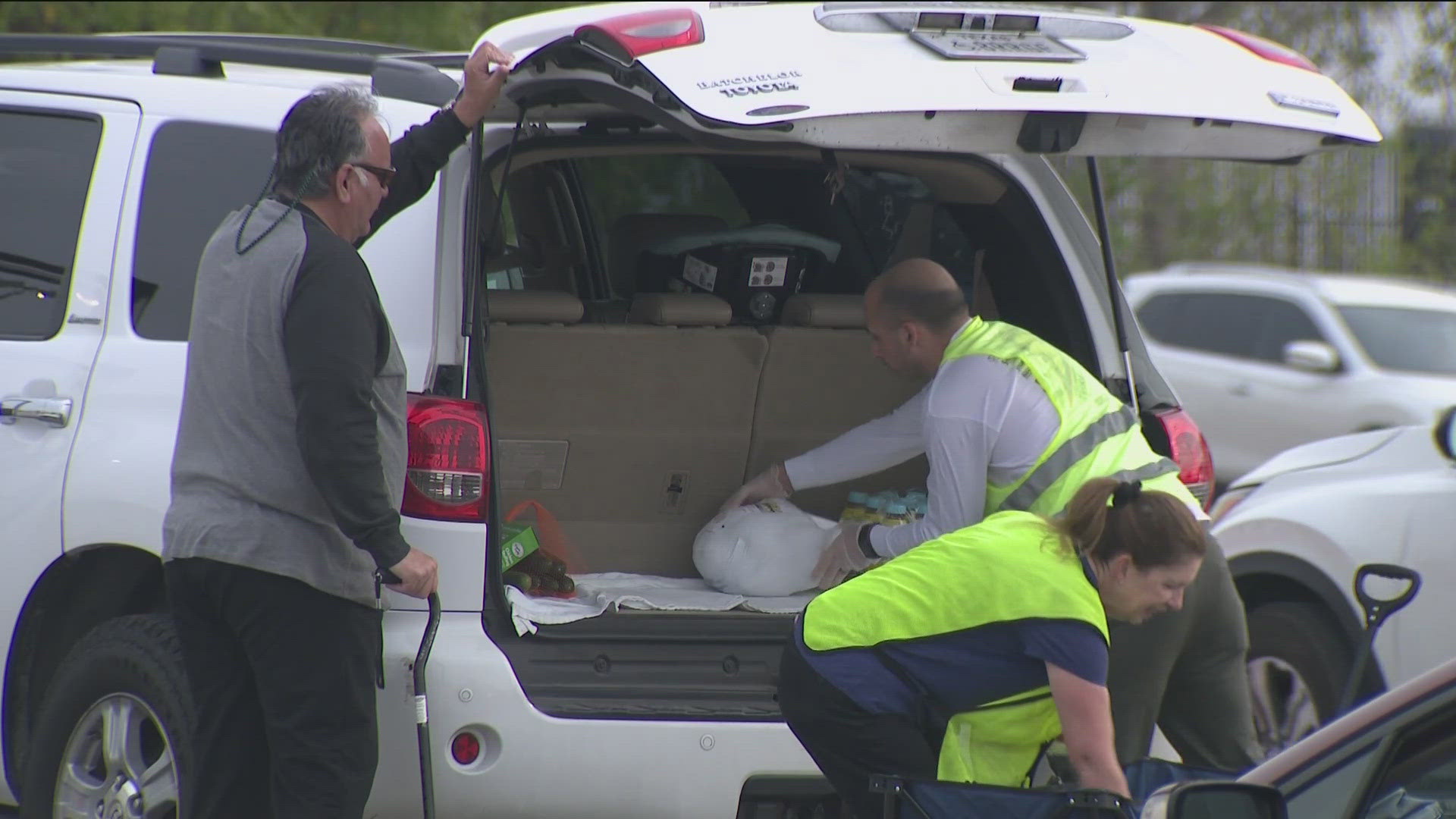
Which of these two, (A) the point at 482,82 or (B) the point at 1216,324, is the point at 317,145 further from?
(B) the point at 1216,324

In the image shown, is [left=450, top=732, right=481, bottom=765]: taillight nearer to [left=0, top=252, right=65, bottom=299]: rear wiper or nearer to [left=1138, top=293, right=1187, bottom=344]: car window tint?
[left=0, top=252, right=65, bottom=299]: rear wiper

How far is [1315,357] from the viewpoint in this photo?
37.0 ft

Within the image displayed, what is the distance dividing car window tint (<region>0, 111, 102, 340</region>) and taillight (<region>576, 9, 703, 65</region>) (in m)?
1.42

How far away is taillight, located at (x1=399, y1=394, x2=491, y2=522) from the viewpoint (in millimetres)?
3592

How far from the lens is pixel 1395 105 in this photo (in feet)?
65.0

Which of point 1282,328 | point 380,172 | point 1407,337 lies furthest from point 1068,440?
point 1282,328

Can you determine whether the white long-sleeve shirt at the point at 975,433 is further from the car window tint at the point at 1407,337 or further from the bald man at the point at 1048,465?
the car window tint at the point at 1407,337

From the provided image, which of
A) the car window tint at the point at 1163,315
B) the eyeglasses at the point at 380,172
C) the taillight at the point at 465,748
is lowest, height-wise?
the car window tint at the point at 1163,315

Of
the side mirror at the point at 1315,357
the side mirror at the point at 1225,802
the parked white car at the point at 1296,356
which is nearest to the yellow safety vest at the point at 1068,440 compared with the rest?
the side mirror at the point at 1225,802

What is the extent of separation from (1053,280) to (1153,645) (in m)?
1.15

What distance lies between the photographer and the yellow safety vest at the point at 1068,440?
3842mm

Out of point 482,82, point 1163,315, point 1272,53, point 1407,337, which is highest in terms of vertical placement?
point 1272,53

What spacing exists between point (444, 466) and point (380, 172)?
61cm

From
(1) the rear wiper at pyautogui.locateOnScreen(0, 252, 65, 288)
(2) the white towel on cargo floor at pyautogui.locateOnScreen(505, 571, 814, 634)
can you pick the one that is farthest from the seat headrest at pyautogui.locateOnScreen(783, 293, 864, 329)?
(1) the rear wiper at pyautogui.locateOnScreen(0, 252, 65, 288)
